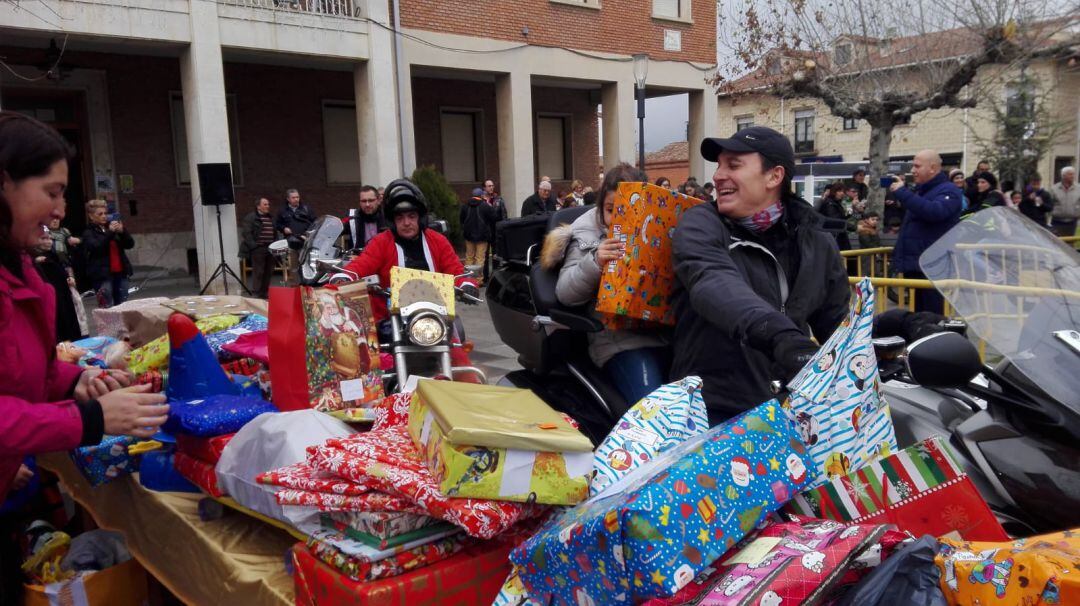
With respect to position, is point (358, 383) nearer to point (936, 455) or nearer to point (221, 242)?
point (936, 455)

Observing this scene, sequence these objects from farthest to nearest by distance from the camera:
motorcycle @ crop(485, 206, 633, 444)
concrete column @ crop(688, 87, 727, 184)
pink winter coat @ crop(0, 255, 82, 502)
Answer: concrete column @ crop(688, 87, 727, 184)
motorcycle @ crop(485, 206, 633, 444)
pink winter coat @ crop(0, 255, 82, 502)

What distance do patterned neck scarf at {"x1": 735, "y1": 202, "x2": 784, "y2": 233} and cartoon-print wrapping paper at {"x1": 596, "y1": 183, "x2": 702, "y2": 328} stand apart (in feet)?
0.79

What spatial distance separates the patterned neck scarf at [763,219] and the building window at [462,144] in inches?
744

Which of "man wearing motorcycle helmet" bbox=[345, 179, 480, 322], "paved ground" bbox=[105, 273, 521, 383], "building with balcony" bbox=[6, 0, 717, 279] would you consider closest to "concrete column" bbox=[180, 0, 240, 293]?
"building with balcony" bbox=[6, 0, 717, 279]

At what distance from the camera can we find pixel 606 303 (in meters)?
2.51

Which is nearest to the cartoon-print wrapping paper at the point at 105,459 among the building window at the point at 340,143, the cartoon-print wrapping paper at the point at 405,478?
the cartoon-print wrapping paper at the point at 405,478

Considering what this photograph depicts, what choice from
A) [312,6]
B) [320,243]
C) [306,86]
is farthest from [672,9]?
[320,243]

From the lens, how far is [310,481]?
1958mm

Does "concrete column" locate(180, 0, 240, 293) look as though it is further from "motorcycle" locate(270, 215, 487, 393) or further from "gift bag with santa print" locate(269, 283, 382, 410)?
"gift bag with santa print" locate(269, 283, 382, 410)

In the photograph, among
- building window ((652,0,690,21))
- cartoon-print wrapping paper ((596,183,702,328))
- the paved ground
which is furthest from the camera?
building window ((652,0,690,21))

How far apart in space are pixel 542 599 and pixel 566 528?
0.20 metres

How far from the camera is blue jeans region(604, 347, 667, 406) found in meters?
2.84

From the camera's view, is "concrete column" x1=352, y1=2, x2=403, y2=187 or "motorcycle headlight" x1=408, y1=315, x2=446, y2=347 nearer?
"motorcycle headlight" x1=408, y1=315, x2=446, y2=347

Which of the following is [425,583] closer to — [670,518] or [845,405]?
[670,518]
